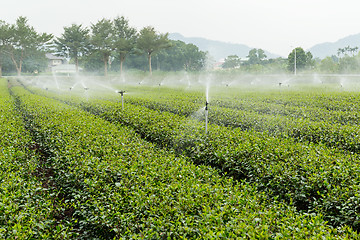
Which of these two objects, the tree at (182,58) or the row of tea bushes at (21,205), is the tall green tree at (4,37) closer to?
the tree at (182,58)

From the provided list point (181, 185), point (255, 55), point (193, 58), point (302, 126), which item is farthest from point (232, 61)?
point (181, 185)

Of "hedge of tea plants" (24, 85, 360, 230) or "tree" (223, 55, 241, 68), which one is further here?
"tree" (223, 55, 241, 68)

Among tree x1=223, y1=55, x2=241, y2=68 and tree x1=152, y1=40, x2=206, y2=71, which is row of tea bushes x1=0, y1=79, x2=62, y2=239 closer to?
tree x1=152, y1=40, x2=206, y2=71

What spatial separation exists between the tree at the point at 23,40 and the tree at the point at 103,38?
52.1 feet

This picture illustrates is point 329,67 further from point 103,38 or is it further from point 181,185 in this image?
point 181,185

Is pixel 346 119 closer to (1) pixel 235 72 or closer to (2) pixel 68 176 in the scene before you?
(2) pixel 68 176

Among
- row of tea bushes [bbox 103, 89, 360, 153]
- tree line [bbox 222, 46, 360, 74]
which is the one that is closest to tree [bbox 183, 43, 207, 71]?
tree line [bbox 222, 46, 360, 74]

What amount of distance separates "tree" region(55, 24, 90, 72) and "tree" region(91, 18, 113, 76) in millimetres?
2335

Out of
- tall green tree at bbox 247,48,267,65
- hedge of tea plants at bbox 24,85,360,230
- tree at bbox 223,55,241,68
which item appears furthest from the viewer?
tall green tree at bbox 247,48,267,65

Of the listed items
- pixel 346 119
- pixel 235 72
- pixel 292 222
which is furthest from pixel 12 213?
pixel 235 72

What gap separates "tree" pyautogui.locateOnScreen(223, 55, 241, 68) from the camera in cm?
7943

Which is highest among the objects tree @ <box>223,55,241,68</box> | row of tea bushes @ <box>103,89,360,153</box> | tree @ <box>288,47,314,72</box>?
tree @ <box>223,55,241,68</box>

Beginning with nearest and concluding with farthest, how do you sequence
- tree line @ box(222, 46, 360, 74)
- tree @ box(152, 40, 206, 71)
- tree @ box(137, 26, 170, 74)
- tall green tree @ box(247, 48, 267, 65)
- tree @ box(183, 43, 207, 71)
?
tree line @ box(222, 46, 360, 74)
tree @ box(137, 26, 170, 74)
tree @ box(183, 43, 207, 71)
tree @ box(152, 40, 206, 71)
tall green tree @ box(247, 48, 267, 65)

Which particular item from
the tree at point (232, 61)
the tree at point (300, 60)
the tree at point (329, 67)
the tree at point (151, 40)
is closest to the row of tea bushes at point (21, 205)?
the tree at point (151, 40)
